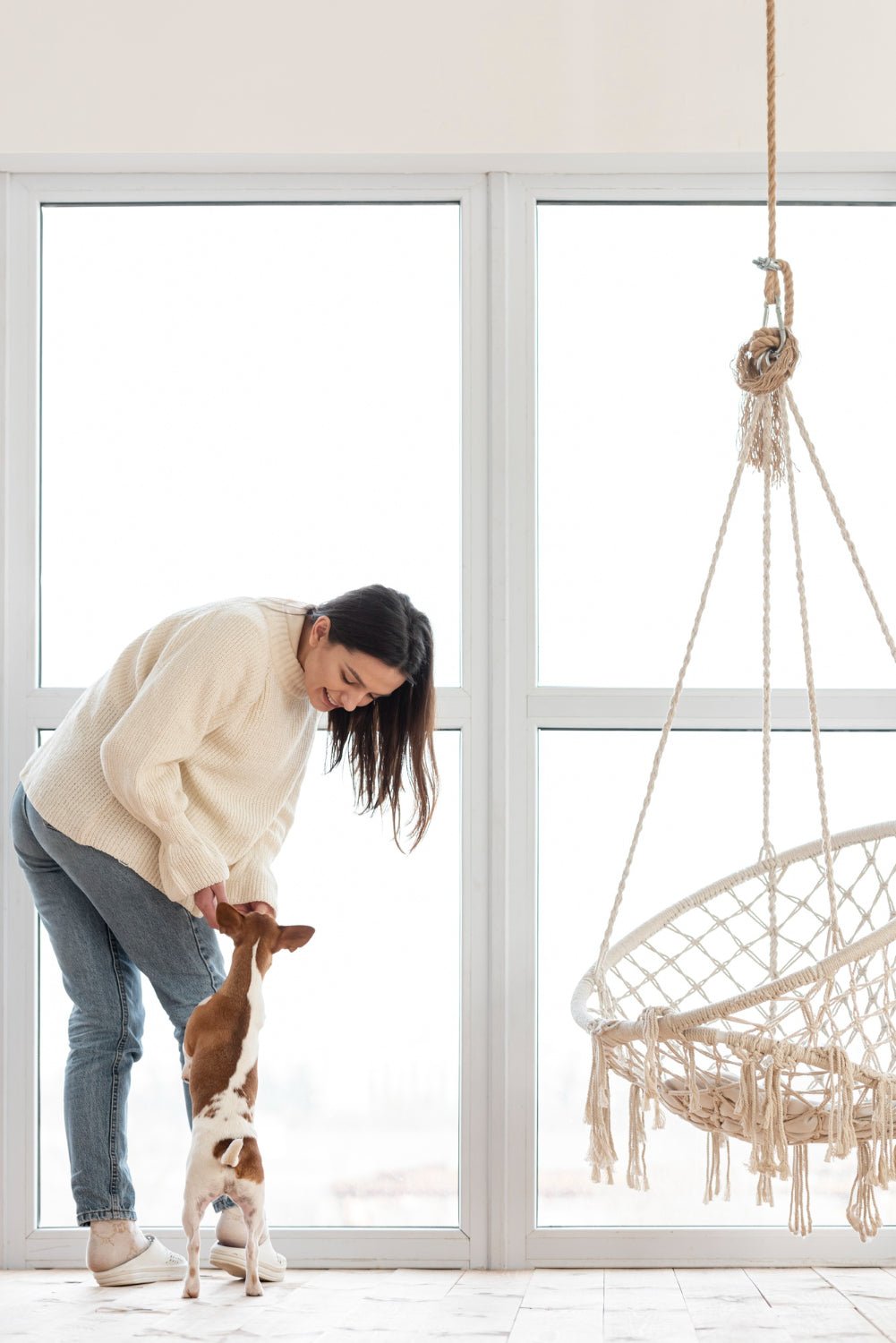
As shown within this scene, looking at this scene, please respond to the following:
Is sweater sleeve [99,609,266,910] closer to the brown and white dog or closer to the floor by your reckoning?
the brown and white dog

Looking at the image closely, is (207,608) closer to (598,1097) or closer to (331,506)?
(331,506)

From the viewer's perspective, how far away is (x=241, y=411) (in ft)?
7.46

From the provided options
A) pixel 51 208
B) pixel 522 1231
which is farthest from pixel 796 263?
pixel 522 1231

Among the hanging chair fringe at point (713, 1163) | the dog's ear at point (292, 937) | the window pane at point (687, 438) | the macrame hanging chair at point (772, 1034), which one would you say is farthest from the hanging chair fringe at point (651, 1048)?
the window pane at point (687, 438)

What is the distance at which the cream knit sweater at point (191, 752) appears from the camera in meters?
1.72

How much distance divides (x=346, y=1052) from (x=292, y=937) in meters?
0.51

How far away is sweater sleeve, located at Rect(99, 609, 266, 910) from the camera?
171 centimetres

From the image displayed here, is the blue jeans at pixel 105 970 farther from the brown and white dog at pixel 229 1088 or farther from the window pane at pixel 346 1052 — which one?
the window pane at pixel 346 1052

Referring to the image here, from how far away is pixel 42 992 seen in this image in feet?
7.20

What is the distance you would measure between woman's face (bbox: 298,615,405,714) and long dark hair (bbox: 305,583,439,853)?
13mm

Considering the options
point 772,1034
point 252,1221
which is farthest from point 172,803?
point 772,1034
